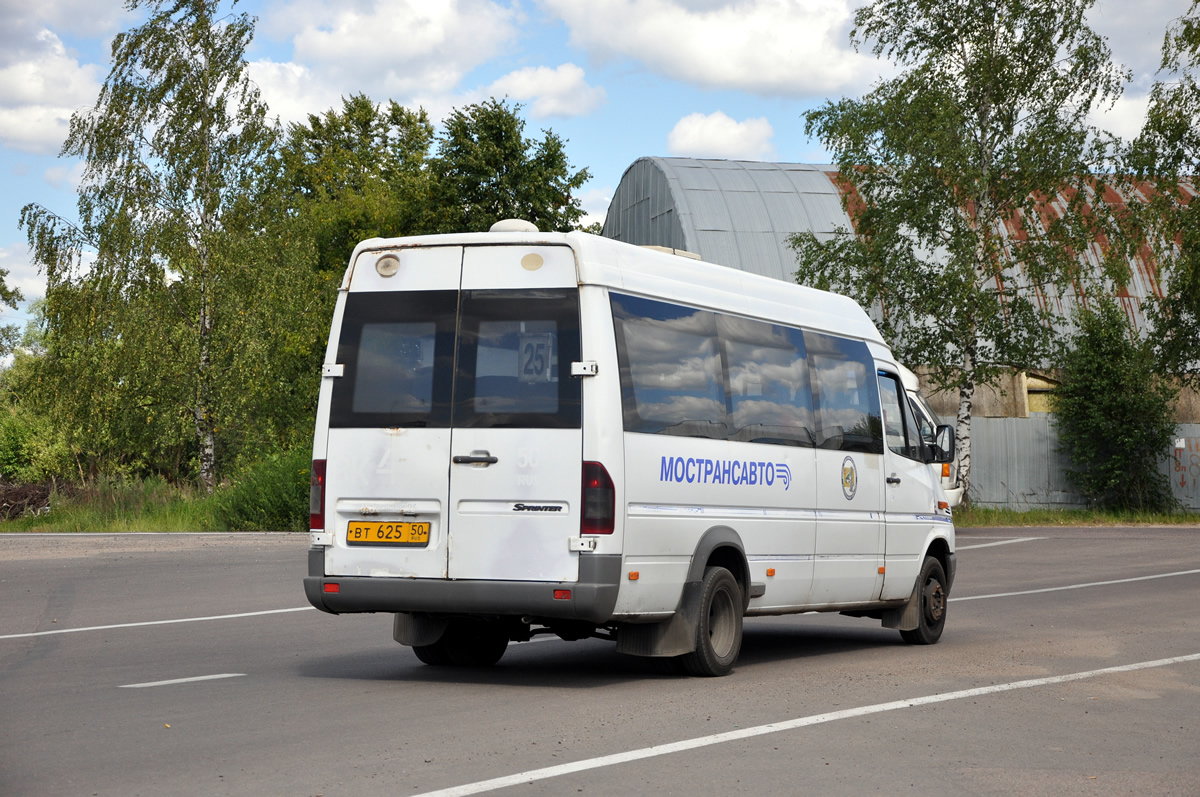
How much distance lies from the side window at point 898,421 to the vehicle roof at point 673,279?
0.76 metres

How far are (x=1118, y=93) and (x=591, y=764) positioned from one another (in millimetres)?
32154

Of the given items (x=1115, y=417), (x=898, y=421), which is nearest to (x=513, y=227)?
(x=898, y=421)

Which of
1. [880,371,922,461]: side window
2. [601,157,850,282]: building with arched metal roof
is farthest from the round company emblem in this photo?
[601,157,850,282]: building with arched metal roof

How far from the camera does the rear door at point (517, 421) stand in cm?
887

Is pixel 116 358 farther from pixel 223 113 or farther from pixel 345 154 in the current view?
pixel 345 154

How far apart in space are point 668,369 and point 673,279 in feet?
2.39

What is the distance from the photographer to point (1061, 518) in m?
37.5

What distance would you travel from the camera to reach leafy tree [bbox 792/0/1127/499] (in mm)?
34000

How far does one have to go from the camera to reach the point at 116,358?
117ft

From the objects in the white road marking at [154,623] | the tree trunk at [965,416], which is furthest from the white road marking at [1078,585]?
the tree trunk at [965,416]

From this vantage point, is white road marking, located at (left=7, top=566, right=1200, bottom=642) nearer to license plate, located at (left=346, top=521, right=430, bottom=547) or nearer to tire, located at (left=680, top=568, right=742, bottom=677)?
tire, located at (left=680, top=568, right=742, bottom=677)

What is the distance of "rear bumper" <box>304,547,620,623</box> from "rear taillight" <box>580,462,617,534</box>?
0.18m

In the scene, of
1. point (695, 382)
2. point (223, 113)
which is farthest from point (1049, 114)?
point (695, 382)

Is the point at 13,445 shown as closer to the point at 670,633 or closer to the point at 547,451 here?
the point at 670,633
